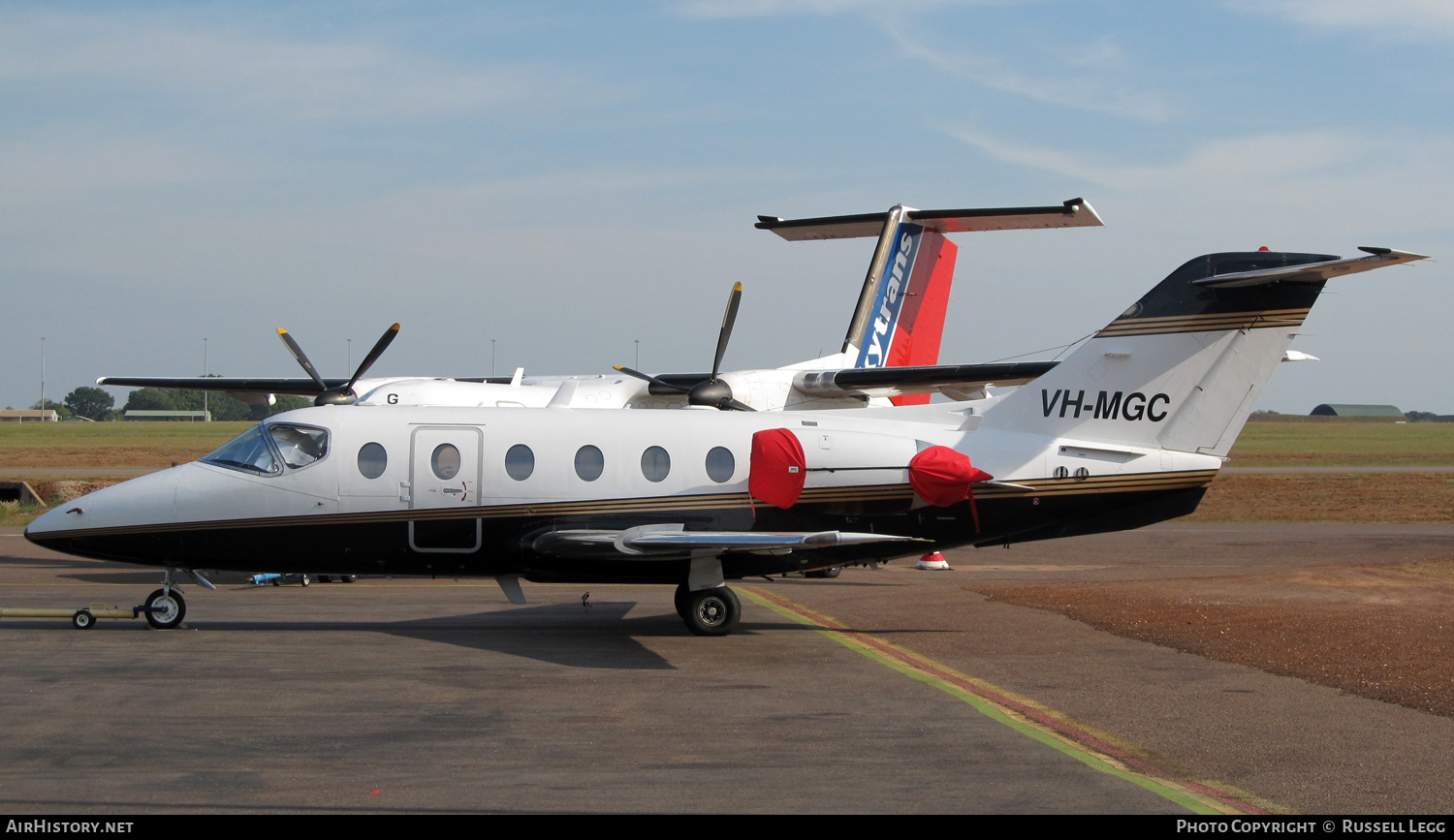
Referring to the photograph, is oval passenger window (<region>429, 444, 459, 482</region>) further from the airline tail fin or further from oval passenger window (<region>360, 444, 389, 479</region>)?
the airline tail fin

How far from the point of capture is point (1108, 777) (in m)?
7.45

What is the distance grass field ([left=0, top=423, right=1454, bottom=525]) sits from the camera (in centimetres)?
3444

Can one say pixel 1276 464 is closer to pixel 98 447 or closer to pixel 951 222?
pixel 951 222

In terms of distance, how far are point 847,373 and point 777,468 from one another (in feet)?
35.1

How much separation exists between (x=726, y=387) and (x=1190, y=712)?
1324 cm

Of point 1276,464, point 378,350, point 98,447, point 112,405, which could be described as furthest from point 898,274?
point 112,405

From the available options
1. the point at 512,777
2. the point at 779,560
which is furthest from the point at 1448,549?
the point at 512,777

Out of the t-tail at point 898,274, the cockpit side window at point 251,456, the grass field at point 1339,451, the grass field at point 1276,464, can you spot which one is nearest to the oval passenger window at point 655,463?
the cockpit side window at point 251,456

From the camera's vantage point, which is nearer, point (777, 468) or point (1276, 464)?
point (777, 468)

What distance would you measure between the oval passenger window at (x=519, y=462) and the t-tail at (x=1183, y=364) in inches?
216

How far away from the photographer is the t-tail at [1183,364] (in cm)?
1307

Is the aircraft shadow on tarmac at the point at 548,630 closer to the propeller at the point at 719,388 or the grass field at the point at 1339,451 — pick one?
the propeller at the point at 719,388

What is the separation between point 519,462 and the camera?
13.3 metres
